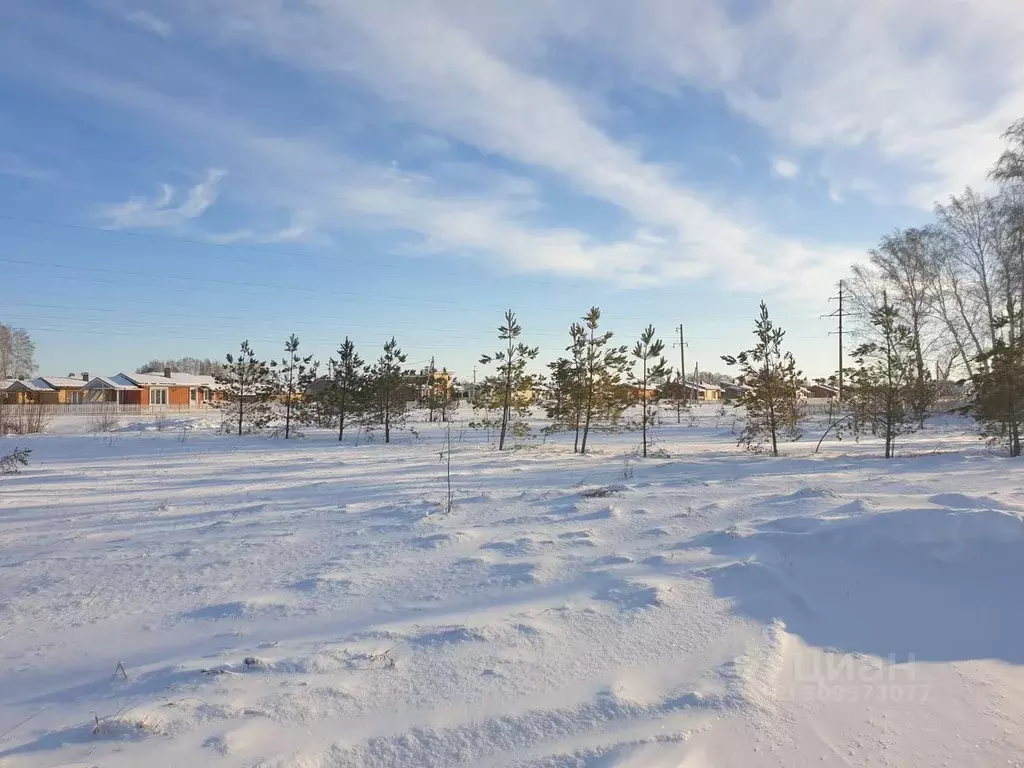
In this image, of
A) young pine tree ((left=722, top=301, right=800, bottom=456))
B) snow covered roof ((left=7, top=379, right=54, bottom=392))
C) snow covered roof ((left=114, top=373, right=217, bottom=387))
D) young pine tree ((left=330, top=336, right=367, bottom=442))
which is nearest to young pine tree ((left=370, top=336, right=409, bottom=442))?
young pine tree ((left=330, top=336, right=367, bottom=442))

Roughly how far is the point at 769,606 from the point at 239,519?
5762mm

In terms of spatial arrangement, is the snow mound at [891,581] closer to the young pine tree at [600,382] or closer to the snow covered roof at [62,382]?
the young pine tree at [600,382]

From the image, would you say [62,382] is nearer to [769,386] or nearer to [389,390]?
[389,390]

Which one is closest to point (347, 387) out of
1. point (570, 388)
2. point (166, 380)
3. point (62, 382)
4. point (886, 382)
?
point (570, 388)

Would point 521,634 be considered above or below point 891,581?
below

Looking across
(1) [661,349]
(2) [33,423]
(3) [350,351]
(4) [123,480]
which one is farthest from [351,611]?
(2) [33,423]

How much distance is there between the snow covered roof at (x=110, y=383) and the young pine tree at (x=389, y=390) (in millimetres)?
45487

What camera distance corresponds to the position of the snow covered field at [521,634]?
2.71 meters

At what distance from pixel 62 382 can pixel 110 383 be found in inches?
256

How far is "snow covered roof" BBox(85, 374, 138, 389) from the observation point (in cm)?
5603

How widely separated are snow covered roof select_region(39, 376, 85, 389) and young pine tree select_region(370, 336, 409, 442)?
52129 mm

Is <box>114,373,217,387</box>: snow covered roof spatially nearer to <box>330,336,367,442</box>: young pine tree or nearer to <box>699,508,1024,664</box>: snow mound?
<box>330,336,367,442</box>: young pine tree

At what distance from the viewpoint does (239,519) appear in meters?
7.06

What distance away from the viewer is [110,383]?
56.2 metres
